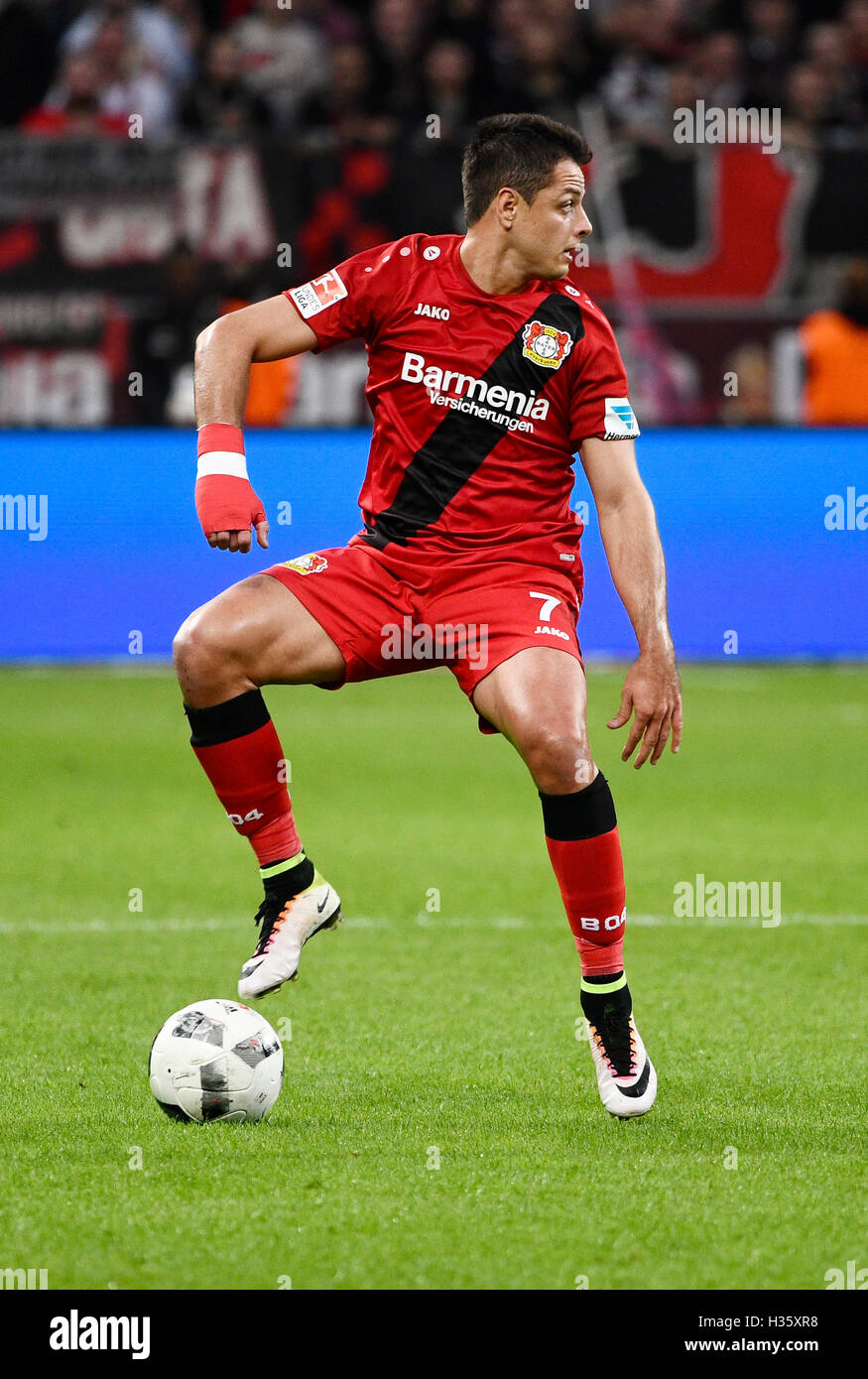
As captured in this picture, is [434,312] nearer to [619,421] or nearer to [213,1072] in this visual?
[619,421]

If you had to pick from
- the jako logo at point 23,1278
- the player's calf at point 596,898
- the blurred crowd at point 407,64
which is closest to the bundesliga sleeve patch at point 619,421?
the player's calf at point 596,898

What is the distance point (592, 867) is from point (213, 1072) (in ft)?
3.07

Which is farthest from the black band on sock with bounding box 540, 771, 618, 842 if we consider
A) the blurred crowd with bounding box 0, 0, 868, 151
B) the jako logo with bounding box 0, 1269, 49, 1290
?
the blurred crowd with bounding box 0, 0, 868, 151

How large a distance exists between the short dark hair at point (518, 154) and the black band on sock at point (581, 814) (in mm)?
1400

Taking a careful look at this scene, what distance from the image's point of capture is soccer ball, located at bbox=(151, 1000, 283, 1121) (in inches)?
156

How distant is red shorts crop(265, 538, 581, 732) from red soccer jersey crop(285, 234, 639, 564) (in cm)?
7

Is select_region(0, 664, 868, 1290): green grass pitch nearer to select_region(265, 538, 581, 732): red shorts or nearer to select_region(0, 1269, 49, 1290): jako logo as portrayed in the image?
select_region(0, 1269, 49, 1290): jako logo

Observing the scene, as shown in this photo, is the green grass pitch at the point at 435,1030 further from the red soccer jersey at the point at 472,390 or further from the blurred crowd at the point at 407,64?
the blurred crowd at the point at 407,64

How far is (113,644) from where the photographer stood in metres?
11.5

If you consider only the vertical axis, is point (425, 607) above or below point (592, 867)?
above

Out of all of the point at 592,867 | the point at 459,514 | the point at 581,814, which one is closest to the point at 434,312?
the point at 459,514

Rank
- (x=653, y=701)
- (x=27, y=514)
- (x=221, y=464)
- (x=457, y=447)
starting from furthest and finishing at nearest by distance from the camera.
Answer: (x=27, y=514) < (x=457, y=447) < (x=221, y=464) < (x=653, y=701)

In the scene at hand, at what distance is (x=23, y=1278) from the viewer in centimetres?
303
